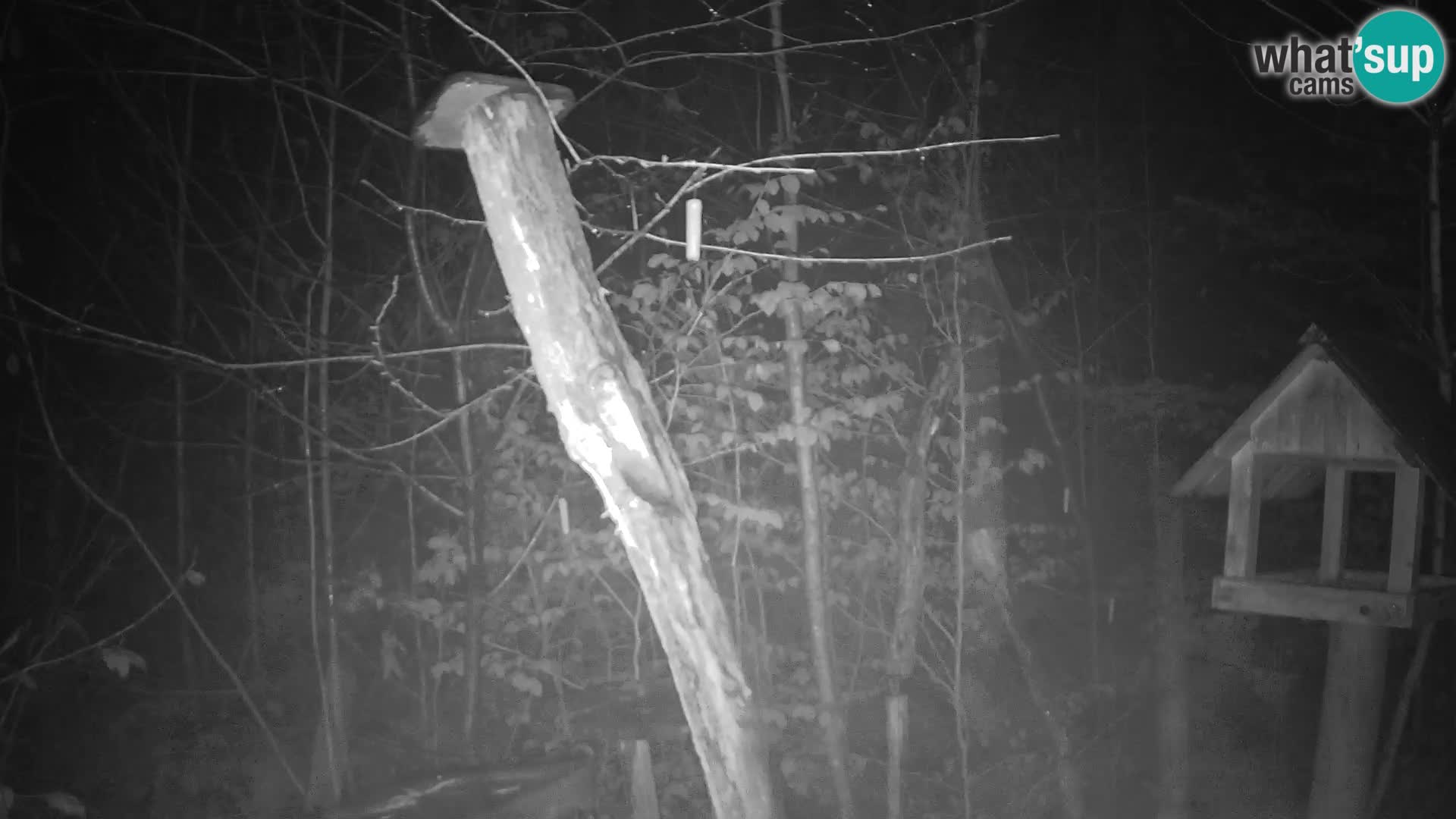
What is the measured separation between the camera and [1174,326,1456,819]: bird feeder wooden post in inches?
182

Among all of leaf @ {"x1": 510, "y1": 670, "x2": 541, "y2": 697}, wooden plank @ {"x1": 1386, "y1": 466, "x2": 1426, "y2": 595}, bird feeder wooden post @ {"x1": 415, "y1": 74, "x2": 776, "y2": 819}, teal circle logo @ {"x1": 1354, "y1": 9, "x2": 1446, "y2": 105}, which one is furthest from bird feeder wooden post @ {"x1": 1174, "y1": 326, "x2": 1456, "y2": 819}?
leaf @ {"x1": 510, "y1": 670, "x2": 541, "y2": 697}

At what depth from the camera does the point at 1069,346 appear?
10211 millimetres

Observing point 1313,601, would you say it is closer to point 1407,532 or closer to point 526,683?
point 1407,532

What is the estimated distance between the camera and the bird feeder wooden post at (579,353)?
3.57 metres

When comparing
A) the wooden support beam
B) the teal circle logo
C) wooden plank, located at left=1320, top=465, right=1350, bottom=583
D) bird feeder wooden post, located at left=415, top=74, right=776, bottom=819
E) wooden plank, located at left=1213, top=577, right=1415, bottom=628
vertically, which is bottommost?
the wooden support beam

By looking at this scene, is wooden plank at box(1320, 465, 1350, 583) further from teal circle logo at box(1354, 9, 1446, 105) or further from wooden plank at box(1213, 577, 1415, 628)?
teal circle logo at box(1354, 9, 1446, 105)

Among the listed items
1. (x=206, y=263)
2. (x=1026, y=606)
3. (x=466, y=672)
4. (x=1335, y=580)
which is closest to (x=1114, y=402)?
(x=1026, y=606)

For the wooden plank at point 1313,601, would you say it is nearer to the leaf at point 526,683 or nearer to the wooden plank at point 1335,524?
the wooden plank at point 1335,524

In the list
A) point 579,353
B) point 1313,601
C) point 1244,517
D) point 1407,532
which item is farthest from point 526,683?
point 1407,532

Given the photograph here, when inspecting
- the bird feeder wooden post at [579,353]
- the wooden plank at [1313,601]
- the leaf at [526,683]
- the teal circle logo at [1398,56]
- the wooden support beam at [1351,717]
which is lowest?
the leaf at [526,683]

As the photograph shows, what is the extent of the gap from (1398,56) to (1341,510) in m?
3.33

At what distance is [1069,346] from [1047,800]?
174 inches

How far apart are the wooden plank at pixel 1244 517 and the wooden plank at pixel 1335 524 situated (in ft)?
0.95

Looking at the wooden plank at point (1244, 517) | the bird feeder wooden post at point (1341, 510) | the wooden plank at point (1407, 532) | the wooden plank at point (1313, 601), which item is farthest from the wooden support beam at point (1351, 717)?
the wooden plank at point (1244, 517)
